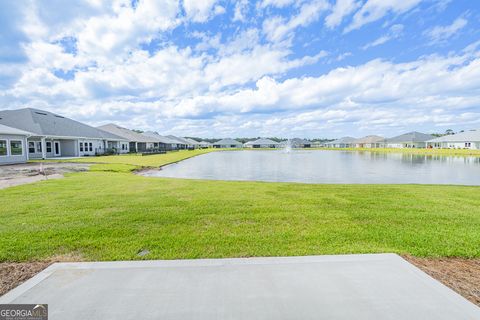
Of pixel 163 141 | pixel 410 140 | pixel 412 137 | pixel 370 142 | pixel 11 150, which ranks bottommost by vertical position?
pixel 11 150

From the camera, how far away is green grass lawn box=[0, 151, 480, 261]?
408 cm

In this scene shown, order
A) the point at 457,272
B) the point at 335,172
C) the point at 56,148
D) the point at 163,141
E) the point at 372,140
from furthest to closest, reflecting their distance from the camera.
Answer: the point at 372,140, the point at 163,141, the point at 56,148, the point at 335,172, the point at 457,272

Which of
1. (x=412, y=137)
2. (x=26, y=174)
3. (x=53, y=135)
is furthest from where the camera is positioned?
(x=412, y=137)

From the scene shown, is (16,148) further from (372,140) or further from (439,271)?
(372,140)

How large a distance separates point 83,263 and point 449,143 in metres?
86.8

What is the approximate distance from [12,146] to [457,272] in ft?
99.0

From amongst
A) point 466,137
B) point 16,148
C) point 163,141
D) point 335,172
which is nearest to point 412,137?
point 466,137

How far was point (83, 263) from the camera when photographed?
11.6ft

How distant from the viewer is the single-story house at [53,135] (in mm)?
28047

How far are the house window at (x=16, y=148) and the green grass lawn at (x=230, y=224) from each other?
18.5 m

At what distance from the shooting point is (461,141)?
63.9 meters

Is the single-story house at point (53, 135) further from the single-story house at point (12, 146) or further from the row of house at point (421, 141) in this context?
the row of house at point (421, 141)

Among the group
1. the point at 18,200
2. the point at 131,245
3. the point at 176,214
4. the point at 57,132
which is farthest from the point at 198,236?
the point at 57,132

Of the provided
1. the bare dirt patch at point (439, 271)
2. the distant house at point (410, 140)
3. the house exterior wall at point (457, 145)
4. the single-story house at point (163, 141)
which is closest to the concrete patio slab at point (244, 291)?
the bare dirt patch at point (439, 271)
